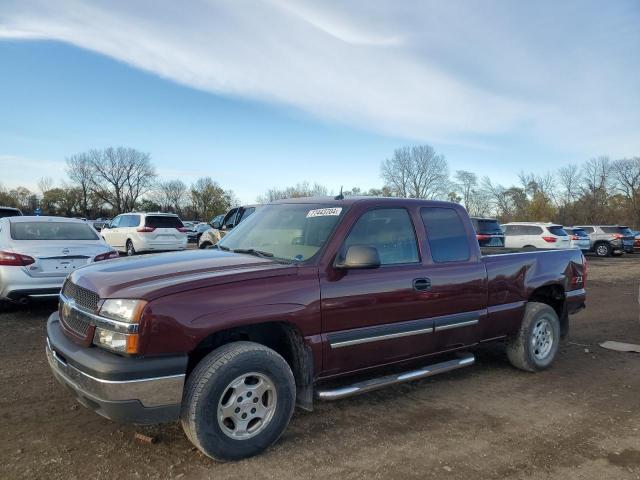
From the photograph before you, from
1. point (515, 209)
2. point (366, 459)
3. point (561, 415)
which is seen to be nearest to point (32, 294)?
point (366, 459)

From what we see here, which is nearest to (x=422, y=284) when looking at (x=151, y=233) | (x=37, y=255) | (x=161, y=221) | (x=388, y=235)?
(x=388, y=235)

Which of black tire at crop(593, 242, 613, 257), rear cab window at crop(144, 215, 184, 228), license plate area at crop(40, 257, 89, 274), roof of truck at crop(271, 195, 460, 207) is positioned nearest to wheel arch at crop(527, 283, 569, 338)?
roof of truck at crop(271, 195, 460, 207)

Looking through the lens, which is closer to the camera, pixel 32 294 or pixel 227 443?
pixel 227 443

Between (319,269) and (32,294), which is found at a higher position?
(319,269)

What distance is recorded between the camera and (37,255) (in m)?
6.84

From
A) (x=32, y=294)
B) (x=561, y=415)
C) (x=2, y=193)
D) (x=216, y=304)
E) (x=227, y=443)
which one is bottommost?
(x=561, y=415)

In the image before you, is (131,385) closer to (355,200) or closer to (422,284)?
(355,200)

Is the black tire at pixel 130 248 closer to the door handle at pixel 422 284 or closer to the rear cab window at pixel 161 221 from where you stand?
the rear cab window at pixel 161 221

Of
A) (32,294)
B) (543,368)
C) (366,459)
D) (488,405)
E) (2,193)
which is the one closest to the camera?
(366,459)

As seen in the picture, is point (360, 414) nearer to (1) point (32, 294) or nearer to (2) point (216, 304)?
(2) point (216, 304)

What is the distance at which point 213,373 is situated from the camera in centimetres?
297

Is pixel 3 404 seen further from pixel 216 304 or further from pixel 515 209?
pixel 515 209

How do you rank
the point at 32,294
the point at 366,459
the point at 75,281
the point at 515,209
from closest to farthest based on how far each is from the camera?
the point at 366,459, the point at 75,281, the point at 32,294, the point at 515,209

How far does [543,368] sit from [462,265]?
6.04 feet
